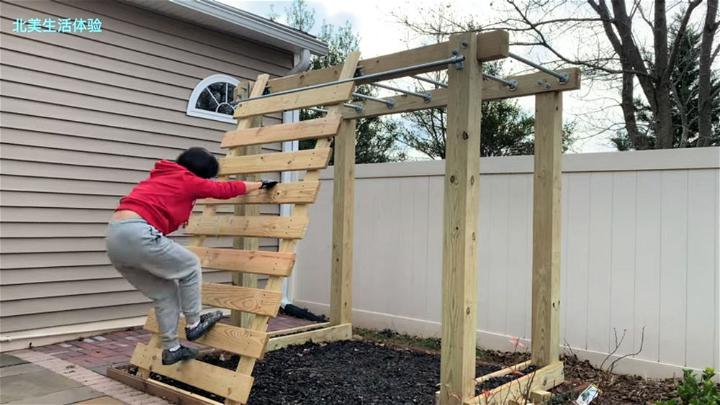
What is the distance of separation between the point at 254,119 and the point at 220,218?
956 mm

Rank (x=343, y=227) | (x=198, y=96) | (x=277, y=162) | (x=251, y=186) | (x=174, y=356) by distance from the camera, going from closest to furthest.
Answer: (x=174, y=356) → (x=251, y=186) → (x=277, y=162) → (x=343, y=227) → (x=198, y=96)

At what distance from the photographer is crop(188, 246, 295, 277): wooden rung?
3121mm

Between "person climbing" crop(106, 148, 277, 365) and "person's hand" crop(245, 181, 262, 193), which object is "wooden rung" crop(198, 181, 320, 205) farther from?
"person climbing" crop(106, 148, 277, 365)

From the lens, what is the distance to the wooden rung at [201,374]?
113 inches

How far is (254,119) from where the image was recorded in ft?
13.9

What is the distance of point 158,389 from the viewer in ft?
10.5

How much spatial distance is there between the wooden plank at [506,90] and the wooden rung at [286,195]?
1401 mm

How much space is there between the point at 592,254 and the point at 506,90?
4.71 feet

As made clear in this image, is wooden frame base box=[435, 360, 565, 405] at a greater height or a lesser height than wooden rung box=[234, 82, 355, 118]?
lesser

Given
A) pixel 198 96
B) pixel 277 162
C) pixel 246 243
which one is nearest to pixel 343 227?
pixel 246 243

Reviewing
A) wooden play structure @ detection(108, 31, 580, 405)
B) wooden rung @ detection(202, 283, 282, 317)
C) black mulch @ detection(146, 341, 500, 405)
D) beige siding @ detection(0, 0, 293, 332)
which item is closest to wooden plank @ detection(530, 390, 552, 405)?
wooden play structure @ detection(108, 31, 580, 405)

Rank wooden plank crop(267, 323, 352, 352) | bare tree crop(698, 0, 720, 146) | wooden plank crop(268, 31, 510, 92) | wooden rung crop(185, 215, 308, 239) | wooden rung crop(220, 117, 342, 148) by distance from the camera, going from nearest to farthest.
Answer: wooden plank crop(268, 31, 510, 92), wooden rung crop(185, 215, 308, 239), wooden rung crop(220, 117, 342, 148), wooden plank crop(267, 323, 352, 352), bare tree crop(698, 0, 720, 146)

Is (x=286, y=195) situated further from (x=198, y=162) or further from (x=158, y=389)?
(x=158, y=389)

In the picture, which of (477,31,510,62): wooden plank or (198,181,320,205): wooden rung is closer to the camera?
(477,31,510,62): wooden plank
